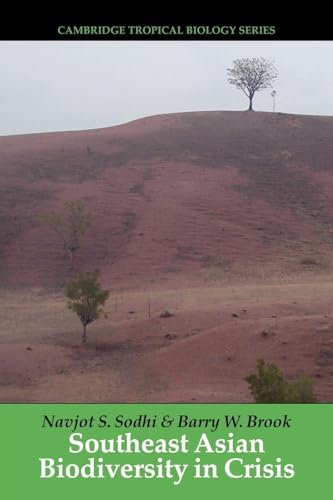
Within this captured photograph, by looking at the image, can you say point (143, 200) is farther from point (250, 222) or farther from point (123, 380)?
point (123, 380)

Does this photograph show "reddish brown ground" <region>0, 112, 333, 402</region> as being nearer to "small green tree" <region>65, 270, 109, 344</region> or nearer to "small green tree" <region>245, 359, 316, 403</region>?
"small green tree" <region>65, 270, 109, 344</region>

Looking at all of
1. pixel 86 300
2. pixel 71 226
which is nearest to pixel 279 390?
pixel 86 300

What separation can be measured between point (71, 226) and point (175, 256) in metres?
4.63

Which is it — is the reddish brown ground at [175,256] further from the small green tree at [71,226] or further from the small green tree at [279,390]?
the small green tree at [279,390]

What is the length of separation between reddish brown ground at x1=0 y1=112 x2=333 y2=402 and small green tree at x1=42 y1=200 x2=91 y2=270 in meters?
0.47

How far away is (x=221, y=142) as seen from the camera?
40562mm

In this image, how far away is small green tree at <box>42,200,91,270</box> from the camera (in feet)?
82.5

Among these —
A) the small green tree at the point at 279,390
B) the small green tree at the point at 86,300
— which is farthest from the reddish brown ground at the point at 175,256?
the small green tree at the point at 279,390

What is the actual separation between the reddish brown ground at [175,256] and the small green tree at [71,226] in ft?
1.53

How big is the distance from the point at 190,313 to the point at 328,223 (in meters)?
15.6

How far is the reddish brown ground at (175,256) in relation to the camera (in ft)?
39.5
